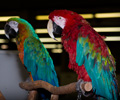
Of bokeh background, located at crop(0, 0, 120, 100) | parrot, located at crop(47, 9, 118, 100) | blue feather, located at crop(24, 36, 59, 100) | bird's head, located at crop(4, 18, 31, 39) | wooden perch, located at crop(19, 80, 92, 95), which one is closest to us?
wooden perch, located at crop(19, 80, 92, 95)

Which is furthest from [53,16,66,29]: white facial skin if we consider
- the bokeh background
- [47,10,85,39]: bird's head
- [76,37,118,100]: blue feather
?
the bokeh background

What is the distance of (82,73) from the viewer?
1.03m

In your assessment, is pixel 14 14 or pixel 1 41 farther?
pixel 1 41

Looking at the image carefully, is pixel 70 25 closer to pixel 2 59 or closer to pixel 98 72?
pixel 98 72

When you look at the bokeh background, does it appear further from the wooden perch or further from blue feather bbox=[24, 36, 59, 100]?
the wooden perch

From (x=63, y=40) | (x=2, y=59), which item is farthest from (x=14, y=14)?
(x=63, y=40)

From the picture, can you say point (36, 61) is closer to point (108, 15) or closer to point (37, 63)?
point (37, 63)

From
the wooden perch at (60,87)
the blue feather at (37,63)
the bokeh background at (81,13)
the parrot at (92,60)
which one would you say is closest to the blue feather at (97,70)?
the parrot at (92,60)

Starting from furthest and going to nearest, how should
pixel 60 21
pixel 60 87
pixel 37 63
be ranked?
pixel 37 63 → pixel 60 21 → pixel 60 87

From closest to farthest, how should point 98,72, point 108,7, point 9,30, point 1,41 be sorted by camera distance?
1. point 98,72
2. point 9,30
3. point 108,7
4. point 1,41

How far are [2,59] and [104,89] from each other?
125 centimetres

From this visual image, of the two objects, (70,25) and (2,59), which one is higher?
(70,25)

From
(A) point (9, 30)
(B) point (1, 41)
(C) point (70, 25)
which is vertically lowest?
(B) point (1, 41)

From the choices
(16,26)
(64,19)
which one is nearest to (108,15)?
(16,26)
